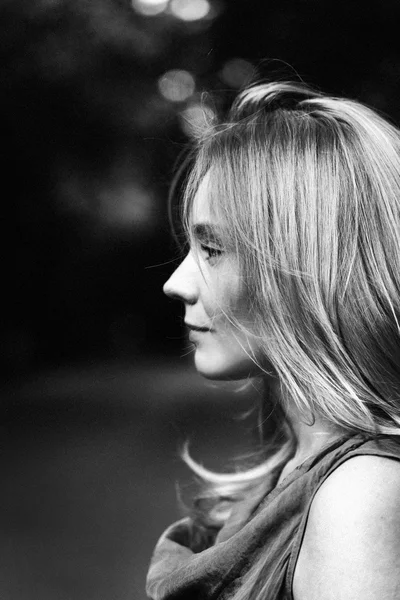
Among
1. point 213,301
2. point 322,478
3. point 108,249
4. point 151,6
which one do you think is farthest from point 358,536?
point 108,249

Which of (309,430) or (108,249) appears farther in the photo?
(108,249)

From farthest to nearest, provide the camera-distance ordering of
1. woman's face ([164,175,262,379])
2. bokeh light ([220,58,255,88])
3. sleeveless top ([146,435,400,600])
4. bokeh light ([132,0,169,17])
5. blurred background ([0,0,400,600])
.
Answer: bokeh light ([132,0,169,17]) < bokeh light ([220,58,255,88]) < blurred background ([0,0,400,600]) < woman's face ([164,175,262,379]) < sleeveless top ([146,435,400,600])

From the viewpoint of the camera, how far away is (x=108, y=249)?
6898mm

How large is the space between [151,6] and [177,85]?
0.60 meters

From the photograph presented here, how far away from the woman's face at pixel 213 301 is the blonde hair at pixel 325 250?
0.03m

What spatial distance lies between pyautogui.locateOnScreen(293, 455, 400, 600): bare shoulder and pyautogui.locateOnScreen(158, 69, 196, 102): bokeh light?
11.8ft

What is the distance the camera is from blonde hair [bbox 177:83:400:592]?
1017 millimetres

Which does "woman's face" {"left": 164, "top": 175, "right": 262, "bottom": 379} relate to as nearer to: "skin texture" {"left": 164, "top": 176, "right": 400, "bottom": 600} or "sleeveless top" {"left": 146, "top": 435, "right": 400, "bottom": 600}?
"sleeveless top" {"left": 146, "top": 435, "right": 400, "bottom": 600}

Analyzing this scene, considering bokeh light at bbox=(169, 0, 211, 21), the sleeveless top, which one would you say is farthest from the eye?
bokeh light at bbox=(169, 0, 211, 21)

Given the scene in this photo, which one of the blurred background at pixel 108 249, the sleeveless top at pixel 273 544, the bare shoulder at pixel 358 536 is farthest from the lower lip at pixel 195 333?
the blurred background at pixel 108 249

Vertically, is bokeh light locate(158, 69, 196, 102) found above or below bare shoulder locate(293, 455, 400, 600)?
above

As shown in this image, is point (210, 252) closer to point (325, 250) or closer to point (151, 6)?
point (325, 250)

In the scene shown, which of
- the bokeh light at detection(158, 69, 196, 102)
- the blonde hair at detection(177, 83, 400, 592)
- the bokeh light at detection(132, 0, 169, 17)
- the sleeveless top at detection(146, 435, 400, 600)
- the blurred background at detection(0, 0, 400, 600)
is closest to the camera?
the sleeveless top at detection(146, 435, 400, 600)

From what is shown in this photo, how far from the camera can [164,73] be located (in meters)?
4.86
